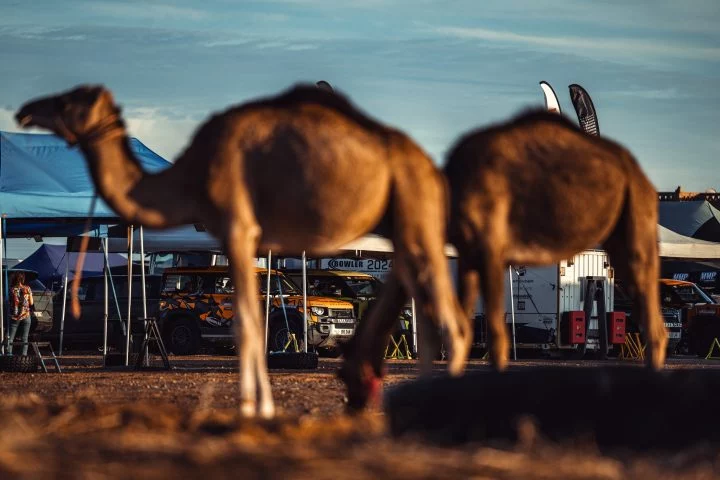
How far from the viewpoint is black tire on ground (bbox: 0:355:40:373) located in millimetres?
22719

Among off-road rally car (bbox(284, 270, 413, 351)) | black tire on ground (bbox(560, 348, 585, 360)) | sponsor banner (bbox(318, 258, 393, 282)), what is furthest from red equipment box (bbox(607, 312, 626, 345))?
sponsor banner (bbox(318, 258, 393, 282))

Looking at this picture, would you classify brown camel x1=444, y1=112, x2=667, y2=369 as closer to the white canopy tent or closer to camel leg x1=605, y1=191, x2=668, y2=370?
camel leg x1=605, y1=191, x2=668, y2=370

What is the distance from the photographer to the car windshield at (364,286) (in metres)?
34.1

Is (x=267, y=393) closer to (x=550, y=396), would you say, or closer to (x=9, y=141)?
(x=550, y=396)

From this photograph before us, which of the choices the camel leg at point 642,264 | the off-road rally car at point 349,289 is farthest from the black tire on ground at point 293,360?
the camel leg at point 642,264

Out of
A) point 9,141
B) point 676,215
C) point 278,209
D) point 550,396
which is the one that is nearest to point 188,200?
point 278,209

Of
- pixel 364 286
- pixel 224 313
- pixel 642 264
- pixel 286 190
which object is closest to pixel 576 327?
pixel 364 286

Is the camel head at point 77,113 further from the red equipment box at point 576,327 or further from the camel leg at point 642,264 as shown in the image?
the red equipment box at point 576,327

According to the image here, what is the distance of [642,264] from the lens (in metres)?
11.4

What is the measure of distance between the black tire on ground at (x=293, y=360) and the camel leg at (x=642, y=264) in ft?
44.4

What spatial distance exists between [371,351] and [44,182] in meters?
13.6

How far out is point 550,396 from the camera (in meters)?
7.38

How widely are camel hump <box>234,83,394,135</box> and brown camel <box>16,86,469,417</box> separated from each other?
0.04 feet

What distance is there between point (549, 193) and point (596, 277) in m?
24.6
